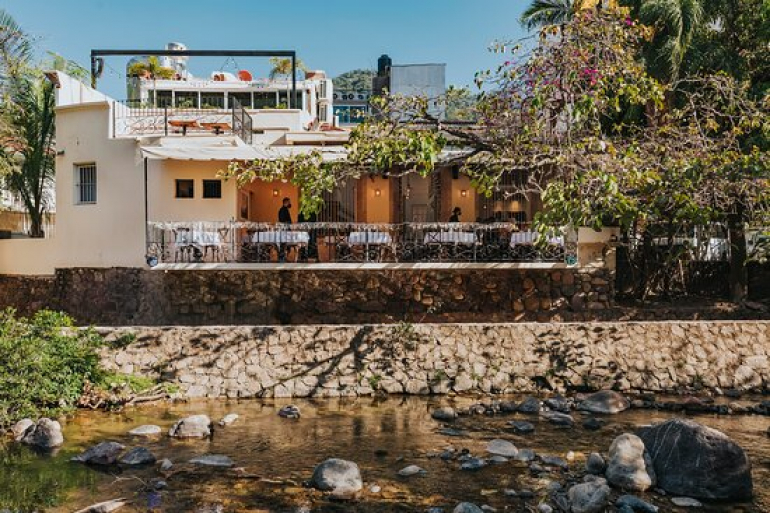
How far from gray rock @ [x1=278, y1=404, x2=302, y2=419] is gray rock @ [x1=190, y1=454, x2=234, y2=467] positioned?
278cm

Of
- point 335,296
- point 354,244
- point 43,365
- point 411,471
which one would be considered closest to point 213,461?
point 411,471

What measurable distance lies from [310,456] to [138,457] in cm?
274

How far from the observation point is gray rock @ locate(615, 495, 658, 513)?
8.12 metres

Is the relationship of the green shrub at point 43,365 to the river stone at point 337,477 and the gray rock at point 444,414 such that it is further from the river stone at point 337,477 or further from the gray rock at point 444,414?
the gray rock at point 444,414

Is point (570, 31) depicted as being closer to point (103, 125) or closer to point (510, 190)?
point (510, 190)

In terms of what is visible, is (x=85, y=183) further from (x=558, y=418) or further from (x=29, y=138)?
(x=558, y=418)

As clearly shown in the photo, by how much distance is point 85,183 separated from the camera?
20.0 metres

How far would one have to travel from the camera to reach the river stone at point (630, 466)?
29.3ft

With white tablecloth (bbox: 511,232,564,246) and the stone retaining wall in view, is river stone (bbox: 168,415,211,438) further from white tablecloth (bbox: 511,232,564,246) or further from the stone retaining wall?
white tablecloth (bbox: 511,232,564,246)

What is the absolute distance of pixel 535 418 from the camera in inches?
513

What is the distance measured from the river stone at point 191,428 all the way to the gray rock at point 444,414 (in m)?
4.53

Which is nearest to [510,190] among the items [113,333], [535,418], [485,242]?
[485,242]

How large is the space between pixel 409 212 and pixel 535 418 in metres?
10.4

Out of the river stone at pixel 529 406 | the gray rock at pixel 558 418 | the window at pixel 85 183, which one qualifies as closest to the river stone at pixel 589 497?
the gray rock at pixel 558 418
